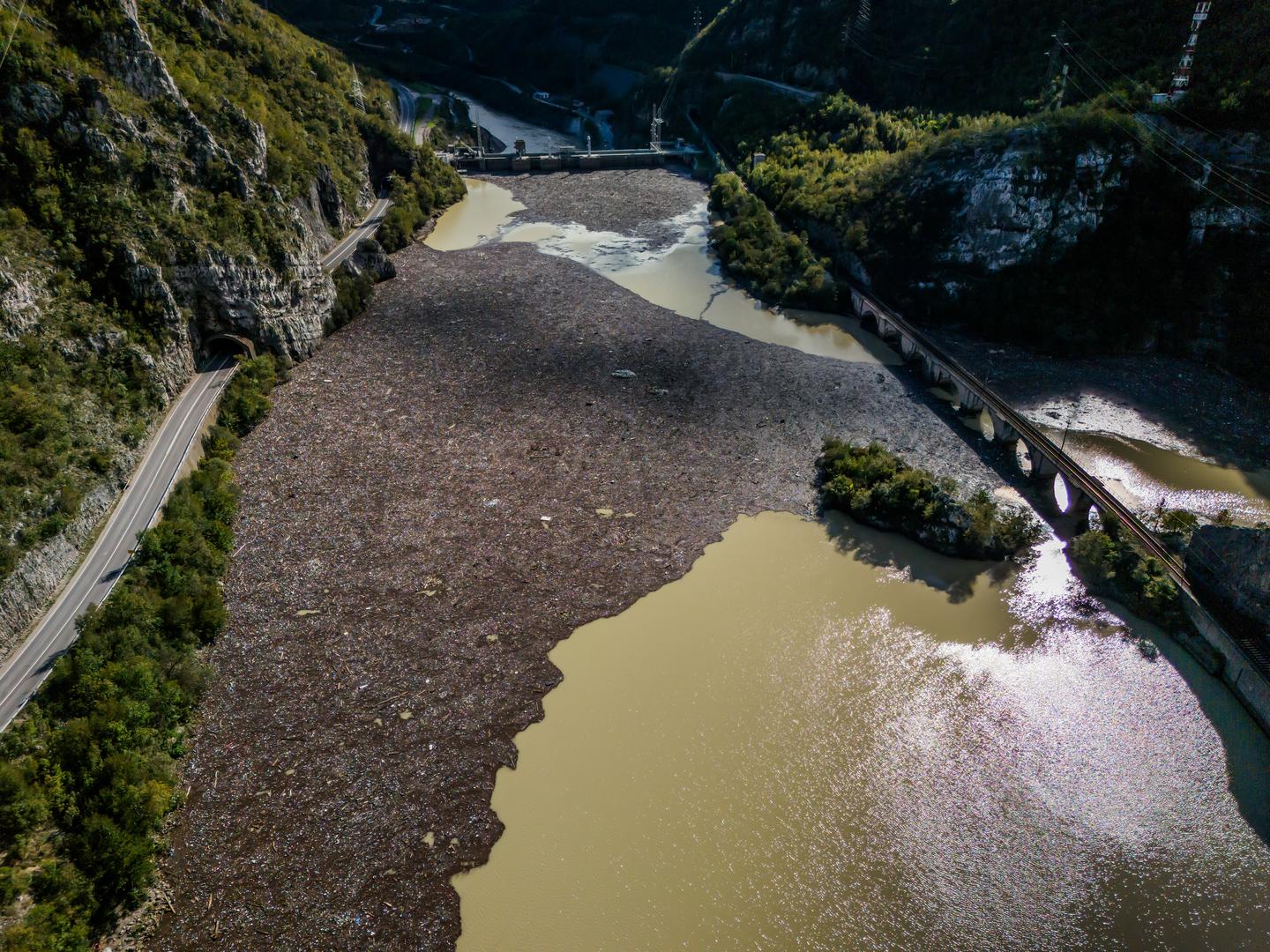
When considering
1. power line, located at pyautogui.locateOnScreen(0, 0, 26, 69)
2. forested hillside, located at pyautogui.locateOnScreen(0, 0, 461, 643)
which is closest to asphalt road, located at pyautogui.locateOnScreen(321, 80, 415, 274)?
forested hillside, located at pyautogui.locateOnScreen(0, 0, 461, 643)

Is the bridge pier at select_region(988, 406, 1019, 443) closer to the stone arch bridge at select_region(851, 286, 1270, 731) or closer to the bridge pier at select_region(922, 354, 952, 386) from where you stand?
the stone arch bridge at select_region(851, 286, 1270, 731)

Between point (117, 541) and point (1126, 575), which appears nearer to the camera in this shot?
point (117, 541)

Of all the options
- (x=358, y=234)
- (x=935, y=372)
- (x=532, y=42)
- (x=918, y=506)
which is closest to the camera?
(x=918, y=506)

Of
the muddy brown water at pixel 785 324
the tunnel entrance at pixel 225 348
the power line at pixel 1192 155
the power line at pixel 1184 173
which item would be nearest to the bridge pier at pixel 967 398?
the muddy brown water at pixel 785 324

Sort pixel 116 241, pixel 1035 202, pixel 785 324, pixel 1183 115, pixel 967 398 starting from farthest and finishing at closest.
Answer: pixel 785 324 → pixel 1035 202 → pixel 1183 115 → pixel 967 398 → pixel 116 241

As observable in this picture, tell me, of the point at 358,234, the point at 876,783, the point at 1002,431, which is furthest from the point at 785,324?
the point at 876,783

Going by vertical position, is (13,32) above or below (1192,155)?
above

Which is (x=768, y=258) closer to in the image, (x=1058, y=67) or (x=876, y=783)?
(x=1058, y=67)

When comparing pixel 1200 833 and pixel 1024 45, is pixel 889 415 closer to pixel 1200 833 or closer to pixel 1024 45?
pixel 1200 833

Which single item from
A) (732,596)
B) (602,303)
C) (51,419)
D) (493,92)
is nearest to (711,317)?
(602,303)
